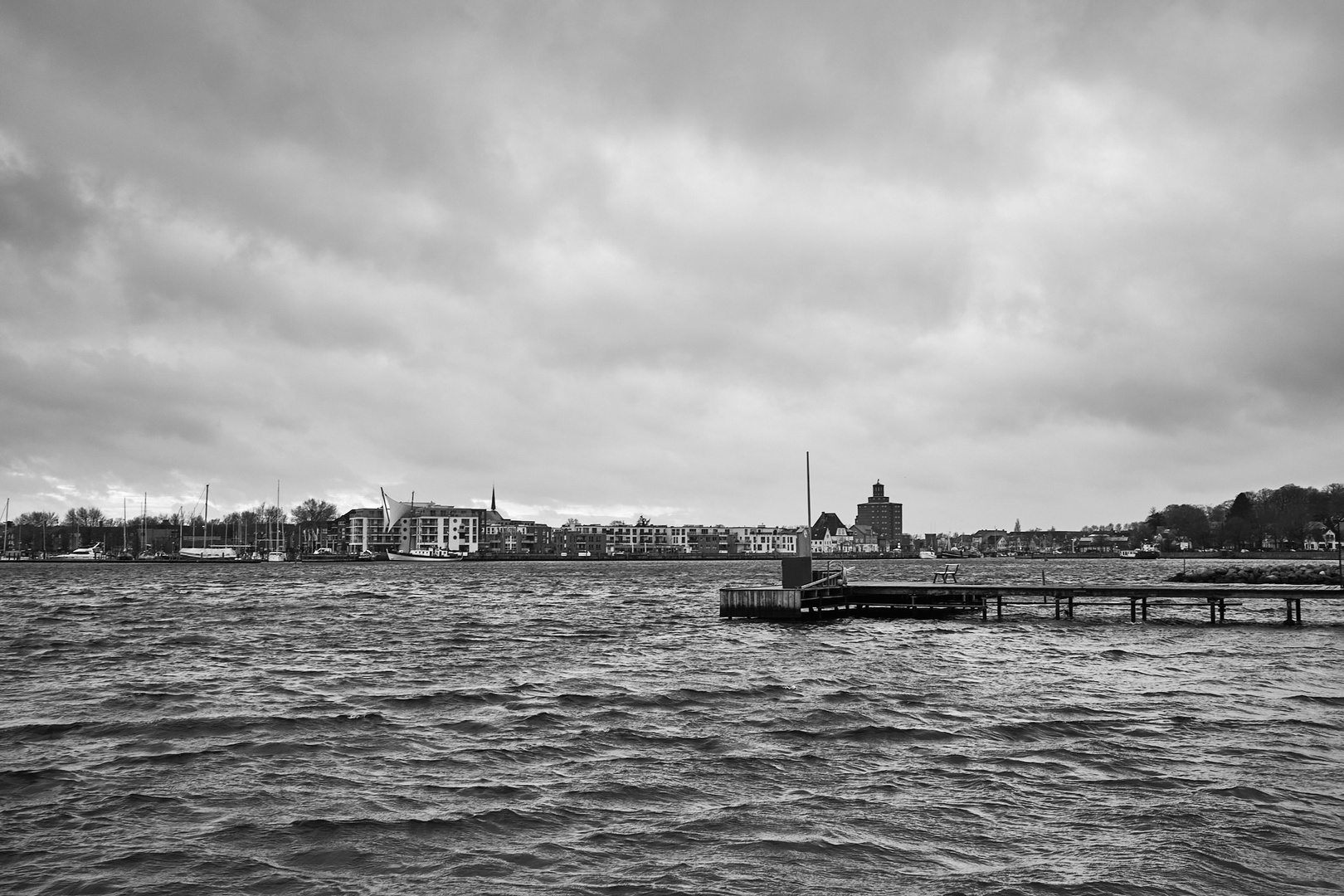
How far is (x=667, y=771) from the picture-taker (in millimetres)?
15320

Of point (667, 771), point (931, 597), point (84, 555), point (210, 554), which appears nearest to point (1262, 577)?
point (931, 597)

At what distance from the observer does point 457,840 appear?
464 inches

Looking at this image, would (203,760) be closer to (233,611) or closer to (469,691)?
(469,691)

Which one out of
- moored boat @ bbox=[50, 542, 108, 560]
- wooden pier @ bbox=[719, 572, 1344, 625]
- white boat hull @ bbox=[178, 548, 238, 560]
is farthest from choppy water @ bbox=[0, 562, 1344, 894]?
moored boat @ bbox=[50, 542, 108, 560]

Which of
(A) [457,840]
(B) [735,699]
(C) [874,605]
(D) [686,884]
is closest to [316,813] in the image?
(A) [457,840]

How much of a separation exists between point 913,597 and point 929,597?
1073mm

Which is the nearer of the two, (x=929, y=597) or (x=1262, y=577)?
(x=929, y=597)

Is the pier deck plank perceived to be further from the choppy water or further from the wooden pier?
the choppy water

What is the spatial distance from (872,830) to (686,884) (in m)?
3.02

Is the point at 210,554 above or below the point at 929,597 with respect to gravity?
above

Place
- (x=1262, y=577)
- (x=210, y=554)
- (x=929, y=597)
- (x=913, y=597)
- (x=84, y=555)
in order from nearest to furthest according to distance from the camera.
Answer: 1. (x=913, y=597)
2. (x=929, y=597)
3. (x=1262, y=577)
4. (x=210, y=554)
5. (x=84, y=555)

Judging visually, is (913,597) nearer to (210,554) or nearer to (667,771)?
(667,771)

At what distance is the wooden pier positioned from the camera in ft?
152

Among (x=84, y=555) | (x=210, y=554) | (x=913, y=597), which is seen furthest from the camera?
(x=84, y=555)
